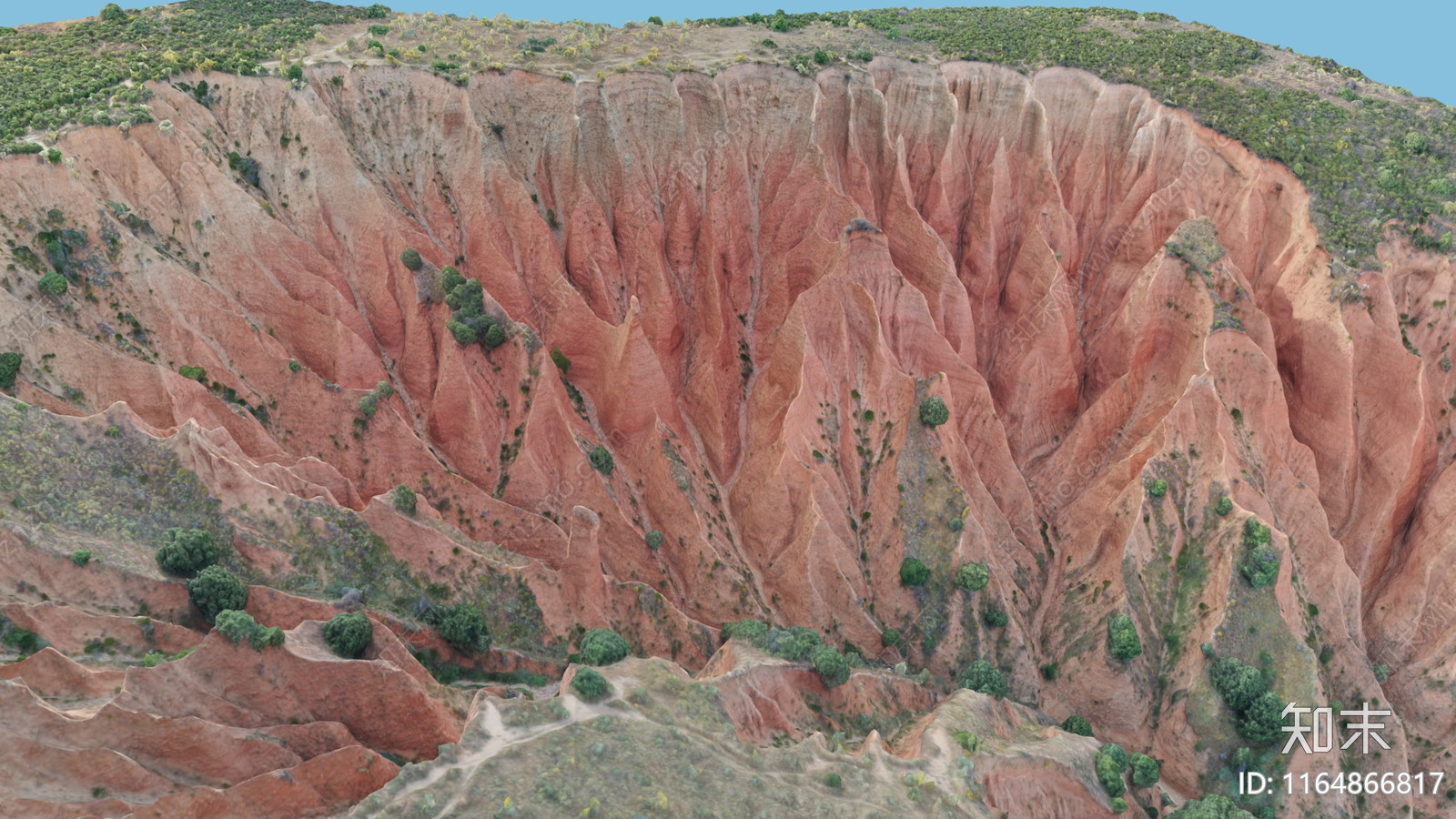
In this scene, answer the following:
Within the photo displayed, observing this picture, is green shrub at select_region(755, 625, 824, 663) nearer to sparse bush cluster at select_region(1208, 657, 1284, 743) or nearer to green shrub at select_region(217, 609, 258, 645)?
sparse bush cluster at select_region(1208, 657, 1284, 743)

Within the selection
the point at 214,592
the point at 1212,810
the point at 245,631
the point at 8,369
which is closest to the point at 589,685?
the point at 245,631

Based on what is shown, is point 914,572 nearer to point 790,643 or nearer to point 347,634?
point 790,643

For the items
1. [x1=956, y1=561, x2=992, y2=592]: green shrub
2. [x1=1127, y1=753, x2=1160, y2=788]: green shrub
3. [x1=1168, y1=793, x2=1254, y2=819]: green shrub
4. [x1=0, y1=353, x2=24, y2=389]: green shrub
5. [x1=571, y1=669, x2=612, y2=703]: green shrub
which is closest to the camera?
[x1=571, y1=669, x2=612, y2=703]: green shrub

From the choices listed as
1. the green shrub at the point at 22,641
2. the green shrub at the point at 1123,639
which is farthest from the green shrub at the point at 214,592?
the green shrub at the point at 1123,639

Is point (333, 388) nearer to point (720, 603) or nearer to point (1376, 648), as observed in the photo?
point (720, 603)

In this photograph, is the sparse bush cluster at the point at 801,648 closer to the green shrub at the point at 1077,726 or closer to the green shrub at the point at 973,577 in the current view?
the green shrub at the point at 973,577

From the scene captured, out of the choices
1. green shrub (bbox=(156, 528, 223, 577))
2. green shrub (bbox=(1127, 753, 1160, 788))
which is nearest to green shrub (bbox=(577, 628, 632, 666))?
green shrub (bbox=(156, 528, 223, 577))
